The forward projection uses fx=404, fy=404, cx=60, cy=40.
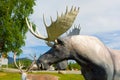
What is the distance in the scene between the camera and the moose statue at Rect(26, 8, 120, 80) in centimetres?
628

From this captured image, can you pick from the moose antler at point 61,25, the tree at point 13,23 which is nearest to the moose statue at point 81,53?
the moose antler at point 61,25

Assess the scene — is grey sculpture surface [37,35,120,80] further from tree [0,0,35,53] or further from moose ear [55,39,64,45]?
tree [0,0,35,53]

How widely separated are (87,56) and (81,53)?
0.11m

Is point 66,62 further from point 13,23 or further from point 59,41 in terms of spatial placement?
point 13,23

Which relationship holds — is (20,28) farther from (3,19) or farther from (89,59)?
(89,59)

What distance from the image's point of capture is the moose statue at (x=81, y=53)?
20.6ft

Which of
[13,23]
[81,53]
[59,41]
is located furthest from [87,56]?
[13,23]

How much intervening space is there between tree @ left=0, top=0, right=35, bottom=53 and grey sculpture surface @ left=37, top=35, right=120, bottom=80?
1669 inches

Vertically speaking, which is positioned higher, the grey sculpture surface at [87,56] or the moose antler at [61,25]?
the moose antler at [61,25]

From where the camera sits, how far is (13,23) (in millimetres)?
49312

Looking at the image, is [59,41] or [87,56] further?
[59,41]

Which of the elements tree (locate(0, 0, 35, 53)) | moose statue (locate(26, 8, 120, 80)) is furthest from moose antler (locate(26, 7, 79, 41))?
tree (locate(0, 0, 35, 53))

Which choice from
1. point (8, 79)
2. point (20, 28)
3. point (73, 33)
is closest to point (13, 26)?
point (20, 28)

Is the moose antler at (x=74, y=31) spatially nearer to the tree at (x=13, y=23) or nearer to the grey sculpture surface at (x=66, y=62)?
the grey sculpture surface at (x=66, y=62)
